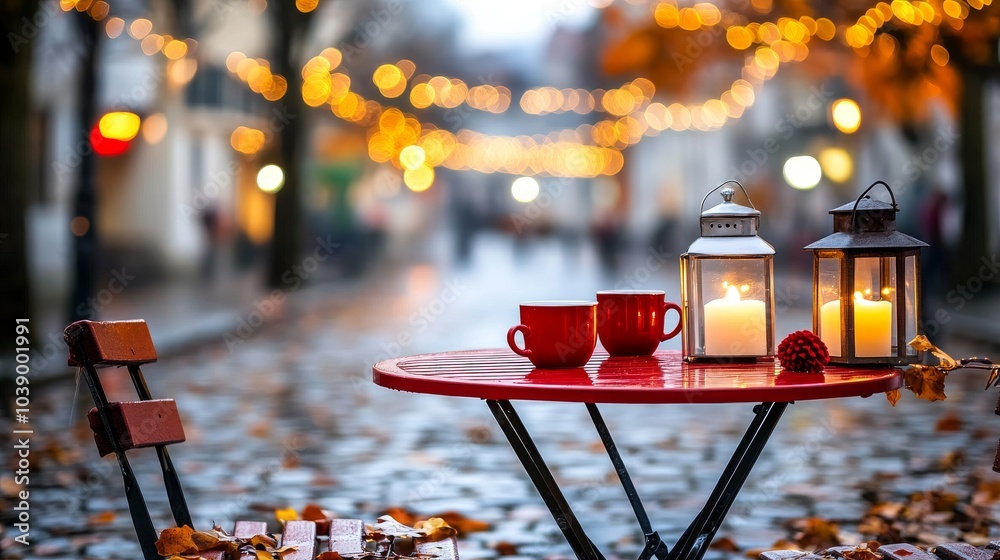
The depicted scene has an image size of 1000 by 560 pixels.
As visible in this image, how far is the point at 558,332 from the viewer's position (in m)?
3.38

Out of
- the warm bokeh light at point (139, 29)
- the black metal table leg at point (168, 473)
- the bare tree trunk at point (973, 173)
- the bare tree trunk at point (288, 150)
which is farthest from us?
the warm bokeh light at point (139, 29)

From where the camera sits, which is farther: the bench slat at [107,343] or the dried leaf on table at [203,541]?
the dried leaf on table at [203,541]

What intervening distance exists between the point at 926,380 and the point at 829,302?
392 millimetres

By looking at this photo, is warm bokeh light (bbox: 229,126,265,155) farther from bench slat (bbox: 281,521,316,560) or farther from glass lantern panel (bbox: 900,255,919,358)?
glass lantern panel (bbox: 900,255,919,358)

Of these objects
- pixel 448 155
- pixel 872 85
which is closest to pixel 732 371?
pixel 872 85

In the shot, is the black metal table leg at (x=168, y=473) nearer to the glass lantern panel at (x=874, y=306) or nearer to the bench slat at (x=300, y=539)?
the bench slat at (x=300, y=539)

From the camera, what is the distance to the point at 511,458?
312 inches

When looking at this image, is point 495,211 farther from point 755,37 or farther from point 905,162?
point 755,37

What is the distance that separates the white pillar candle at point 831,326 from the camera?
347 cm

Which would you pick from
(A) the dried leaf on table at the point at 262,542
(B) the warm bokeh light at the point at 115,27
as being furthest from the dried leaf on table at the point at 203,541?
(B) the warm bokeh light at the point at 115,27

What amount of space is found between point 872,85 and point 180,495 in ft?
37.9

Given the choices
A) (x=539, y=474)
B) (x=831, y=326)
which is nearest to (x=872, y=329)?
(x=831, y=326)

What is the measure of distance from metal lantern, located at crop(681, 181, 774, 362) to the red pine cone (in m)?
0.24

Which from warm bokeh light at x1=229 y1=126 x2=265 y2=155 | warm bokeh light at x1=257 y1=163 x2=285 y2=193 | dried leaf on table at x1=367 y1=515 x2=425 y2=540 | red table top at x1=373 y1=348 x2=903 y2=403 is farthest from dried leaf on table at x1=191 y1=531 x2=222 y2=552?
warm bokeh light at x1=229 y1=126 x2=265 y2=155
